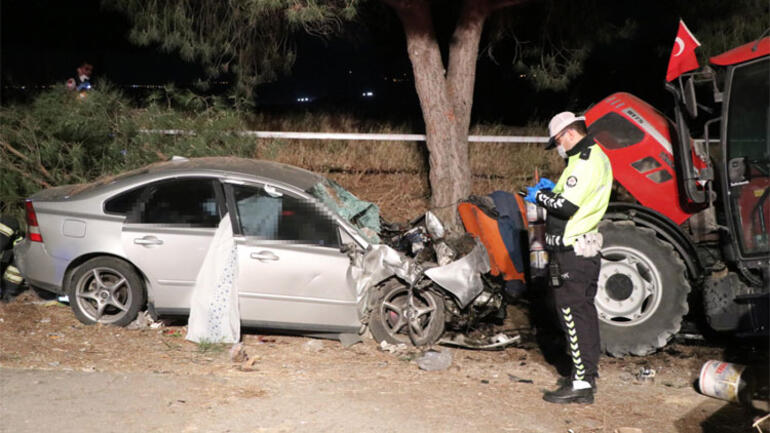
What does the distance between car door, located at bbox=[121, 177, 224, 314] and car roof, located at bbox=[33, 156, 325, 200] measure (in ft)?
0.47

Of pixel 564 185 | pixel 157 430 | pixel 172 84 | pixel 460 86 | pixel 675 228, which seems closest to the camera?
pixel 157 430

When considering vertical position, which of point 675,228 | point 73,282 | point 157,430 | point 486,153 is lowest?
point 157,430

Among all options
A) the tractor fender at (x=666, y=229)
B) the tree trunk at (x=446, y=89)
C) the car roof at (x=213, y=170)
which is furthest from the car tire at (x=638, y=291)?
the tree trunk at (x=446, y=89)

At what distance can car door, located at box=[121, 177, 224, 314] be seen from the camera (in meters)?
7.17

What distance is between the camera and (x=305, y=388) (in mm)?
6074

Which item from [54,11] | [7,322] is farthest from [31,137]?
[54,11]

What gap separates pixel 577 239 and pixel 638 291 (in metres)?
1.35

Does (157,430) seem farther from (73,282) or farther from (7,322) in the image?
(7,322)

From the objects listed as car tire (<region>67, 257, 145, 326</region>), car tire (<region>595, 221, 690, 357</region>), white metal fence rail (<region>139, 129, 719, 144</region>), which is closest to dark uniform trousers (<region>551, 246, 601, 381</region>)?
car tire (<region>595, 221, 690, 357</region>)

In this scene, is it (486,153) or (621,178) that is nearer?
(621,178)

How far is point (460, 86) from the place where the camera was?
1029 centimetres

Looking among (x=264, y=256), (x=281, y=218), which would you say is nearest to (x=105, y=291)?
(x=264, y=256)

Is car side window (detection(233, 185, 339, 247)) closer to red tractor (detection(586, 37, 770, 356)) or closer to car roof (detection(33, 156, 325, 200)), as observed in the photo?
car roof (detection(33, 156, 325, 200))

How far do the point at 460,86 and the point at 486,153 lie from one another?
65.6 inches
